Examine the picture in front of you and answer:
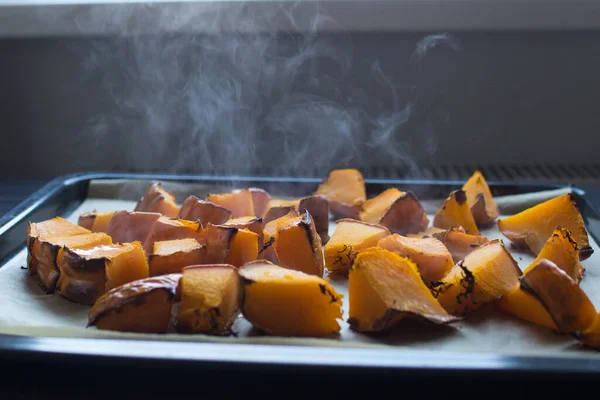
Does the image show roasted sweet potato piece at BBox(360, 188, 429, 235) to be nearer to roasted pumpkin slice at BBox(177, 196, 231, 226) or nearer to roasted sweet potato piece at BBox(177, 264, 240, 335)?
roasted pumpkin slice at BBox(177, 196, 231, 226)

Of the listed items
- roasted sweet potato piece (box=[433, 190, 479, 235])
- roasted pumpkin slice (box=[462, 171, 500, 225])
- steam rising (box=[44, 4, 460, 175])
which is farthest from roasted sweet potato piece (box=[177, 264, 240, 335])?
steam rising (box=[44, 4, 460, 175])

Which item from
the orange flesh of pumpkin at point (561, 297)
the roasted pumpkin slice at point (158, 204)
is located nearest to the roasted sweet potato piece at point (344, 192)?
the roasted pumpkin slice at point (158, 204)

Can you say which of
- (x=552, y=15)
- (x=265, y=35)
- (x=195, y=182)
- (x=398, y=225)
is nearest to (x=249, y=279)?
(x=398, y=225)

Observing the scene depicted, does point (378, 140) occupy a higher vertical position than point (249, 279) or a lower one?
higher

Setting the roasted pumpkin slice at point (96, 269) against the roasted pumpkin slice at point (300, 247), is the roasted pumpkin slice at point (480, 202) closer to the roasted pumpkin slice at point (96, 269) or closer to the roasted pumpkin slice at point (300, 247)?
the roasted pumpkin slice at point (300, 247)

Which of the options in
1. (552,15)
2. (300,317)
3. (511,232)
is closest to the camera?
(300,317)

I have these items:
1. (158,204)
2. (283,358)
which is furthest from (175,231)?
(283,358)

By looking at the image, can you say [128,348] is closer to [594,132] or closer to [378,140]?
[378,140]
